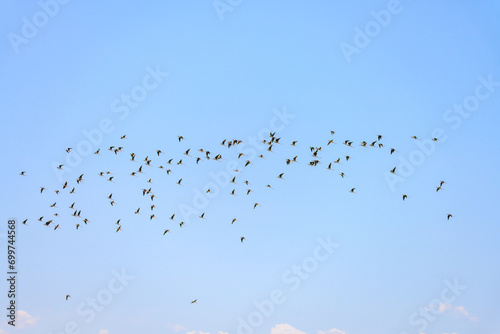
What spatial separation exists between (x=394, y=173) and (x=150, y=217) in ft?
126

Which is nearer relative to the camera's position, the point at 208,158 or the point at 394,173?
the point at 394,173

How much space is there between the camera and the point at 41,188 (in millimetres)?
112688

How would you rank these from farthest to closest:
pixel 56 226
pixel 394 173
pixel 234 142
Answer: pixel 56 226 < pixel 234 142 < pixel 394 173

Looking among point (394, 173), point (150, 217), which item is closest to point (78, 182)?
point (150, 217)

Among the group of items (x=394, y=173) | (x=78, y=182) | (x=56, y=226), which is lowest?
(x=56, y=226)

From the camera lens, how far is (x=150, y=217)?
109688 millimetres

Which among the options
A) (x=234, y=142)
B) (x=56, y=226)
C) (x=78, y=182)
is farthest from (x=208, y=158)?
(x=56, y=226)

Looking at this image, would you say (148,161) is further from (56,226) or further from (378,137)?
(378,137)

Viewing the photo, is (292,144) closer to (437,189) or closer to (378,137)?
(378,137)

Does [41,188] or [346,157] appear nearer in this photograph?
[346,157]

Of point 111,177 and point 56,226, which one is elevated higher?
point 111,177

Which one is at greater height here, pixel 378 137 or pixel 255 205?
pixel 378 137

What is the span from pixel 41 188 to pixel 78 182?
7765 mm

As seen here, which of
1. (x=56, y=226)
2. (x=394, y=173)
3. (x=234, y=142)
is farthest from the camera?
(x=56, y=226)
